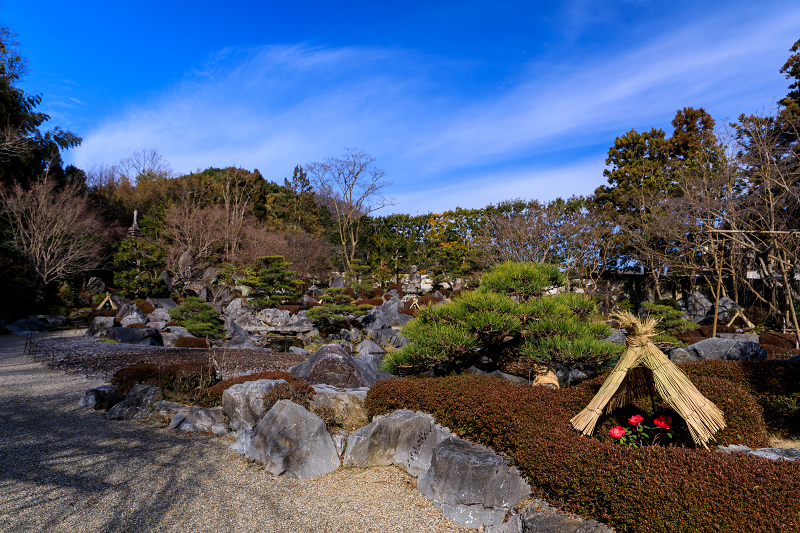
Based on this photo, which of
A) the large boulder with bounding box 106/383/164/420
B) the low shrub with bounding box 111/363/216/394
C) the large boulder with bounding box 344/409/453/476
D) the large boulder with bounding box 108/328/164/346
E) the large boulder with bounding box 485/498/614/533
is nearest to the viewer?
the large boulder with bounding box 485/498/614/533

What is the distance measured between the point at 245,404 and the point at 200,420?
0.63 m

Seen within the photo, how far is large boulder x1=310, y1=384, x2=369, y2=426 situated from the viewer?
208 inches

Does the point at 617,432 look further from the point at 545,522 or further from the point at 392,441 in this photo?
the point at 392,441

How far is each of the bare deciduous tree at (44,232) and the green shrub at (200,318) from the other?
7253mm

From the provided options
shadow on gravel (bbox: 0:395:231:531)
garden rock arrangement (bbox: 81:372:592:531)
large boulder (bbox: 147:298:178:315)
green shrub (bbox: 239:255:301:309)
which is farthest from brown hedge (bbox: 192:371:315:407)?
large boulder (bbox: 147:298:178:315)

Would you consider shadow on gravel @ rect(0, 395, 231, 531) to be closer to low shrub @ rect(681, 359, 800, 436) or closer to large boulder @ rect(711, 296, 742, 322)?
low shrub @ rect(681, 359, 800, 436)

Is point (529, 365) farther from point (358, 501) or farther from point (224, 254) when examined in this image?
point (224, 254)

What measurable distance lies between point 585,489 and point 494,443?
3.00ft

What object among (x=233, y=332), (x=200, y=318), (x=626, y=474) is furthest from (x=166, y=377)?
(x=233, y=332)

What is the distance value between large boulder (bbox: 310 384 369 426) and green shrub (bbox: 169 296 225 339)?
8658mm

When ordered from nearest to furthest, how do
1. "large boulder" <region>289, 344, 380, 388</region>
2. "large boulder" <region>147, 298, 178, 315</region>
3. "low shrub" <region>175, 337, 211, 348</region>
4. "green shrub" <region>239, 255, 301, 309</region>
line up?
"large boulder" <region>289, 344, 380, 388</region> < "low shrub" <region>175, 337, 211, 348</region> < "green shrub" <region>239, 255, 301, 309</region> < "large boulder" <region>147, 298, 178, 315</region>

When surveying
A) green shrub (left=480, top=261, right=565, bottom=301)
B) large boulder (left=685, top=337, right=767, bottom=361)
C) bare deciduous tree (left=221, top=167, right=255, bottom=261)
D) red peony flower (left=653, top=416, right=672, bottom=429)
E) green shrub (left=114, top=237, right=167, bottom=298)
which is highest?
bare deciduous tree (left=221, top=167, right=255, bottom=261)

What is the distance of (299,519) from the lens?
330cm

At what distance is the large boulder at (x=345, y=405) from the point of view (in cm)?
527
